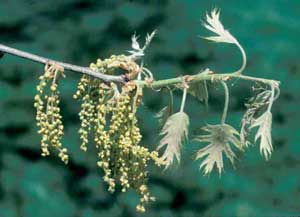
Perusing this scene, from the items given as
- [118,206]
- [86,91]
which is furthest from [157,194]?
[86,91]

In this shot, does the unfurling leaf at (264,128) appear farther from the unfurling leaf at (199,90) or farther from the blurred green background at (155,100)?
the blurred green background at (155,100)

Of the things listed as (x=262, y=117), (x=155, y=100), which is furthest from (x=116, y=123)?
(x=155, y=100)

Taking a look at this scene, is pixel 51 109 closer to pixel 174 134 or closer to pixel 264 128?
pixel 174 134

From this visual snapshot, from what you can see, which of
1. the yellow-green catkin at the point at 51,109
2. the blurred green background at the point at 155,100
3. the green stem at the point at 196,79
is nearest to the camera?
the green stem at the point at 196,79

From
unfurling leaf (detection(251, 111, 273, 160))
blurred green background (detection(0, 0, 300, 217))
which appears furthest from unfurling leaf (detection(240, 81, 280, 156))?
blurred green background (detection(0, 0, 300, 217))

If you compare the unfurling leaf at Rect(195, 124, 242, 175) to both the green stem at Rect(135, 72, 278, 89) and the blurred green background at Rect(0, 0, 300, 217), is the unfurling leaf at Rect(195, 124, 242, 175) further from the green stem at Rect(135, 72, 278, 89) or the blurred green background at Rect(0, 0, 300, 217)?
the blurred green background at Rect(0, 0, 300, 217)

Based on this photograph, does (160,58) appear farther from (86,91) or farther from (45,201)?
(86,91)

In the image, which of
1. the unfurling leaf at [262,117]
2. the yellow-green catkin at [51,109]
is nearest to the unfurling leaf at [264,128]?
the unfurling leaf at [262,117]
